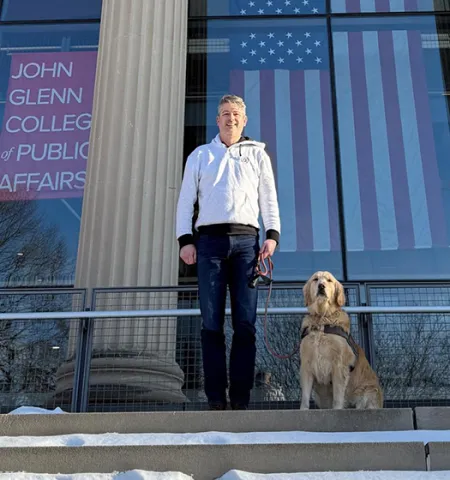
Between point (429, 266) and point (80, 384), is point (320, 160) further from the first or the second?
point (80, 384)

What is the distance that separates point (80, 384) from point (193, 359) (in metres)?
1.15

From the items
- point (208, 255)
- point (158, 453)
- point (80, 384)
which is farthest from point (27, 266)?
point (158, 453)

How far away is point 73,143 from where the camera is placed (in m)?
9.47

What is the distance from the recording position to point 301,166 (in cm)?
930

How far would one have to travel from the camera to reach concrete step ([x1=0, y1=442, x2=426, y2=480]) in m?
3.22

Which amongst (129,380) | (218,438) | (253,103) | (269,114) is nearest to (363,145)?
(269,114)

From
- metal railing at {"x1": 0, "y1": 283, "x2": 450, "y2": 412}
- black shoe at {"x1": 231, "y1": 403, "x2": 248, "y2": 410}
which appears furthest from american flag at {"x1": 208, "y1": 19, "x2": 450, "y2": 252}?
black shoe at {"x1": 231, "y1": 403, "x2": 248, "y2": 410}

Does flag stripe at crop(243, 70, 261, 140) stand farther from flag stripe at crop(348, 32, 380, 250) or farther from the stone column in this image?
flag stripe at crop(348, 32, 380, 250)

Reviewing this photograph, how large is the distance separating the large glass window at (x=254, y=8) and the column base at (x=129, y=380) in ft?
18.1

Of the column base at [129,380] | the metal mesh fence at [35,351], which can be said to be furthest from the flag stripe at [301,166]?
the metal mesh fence at [35,351]

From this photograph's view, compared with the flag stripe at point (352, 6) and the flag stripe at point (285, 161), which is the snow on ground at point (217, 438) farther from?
the flag stripe at point (352, 6)

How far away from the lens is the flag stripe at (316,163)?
29.2ft

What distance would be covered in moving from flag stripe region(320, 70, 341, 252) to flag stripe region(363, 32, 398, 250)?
0.56 meters

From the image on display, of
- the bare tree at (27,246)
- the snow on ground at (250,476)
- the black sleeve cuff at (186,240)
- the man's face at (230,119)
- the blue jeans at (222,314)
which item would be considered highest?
the bare tree at (27,246)
